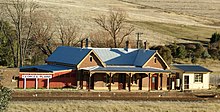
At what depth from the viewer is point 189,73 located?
5866 centimetres

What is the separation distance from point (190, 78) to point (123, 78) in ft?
24.1

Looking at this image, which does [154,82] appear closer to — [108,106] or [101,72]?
[101,72]

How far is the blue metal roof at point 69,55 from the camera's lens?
184ft

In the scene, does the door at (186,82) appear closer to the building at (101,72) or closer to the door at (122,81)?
the building at (101,72)

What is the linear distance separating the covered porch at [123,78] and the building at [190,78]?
1.43 meters

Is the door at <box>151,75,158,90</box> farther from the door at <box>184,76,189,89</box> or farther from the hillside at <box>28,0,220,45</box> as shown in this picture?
the hillside at <box>28,0,220,45</box>

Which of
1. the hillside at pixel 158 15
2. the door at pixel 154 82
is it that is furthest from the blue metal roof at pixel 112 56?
the hillside at pixel 158 15

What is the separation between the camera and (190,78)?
5881 cm

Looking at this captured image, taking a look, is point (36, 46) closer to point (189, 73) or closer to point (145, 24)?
point (189, 73)

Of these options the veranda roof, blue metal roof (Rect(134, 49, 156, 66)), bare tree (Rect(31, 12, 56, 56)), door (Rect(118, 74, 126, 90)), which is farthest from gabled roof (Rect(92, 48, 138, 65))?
bare tree (Rect(31, 12, 56, 56))

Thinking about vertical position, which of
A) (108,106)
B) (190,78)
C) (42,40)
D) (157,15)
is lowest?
(108,106)

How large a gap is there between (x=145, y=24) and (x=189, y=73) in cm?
5431

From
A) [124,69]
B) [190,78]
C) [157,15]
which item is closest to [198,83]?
[190,78]

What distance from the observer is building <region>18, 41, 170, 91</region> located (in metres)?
53.8
